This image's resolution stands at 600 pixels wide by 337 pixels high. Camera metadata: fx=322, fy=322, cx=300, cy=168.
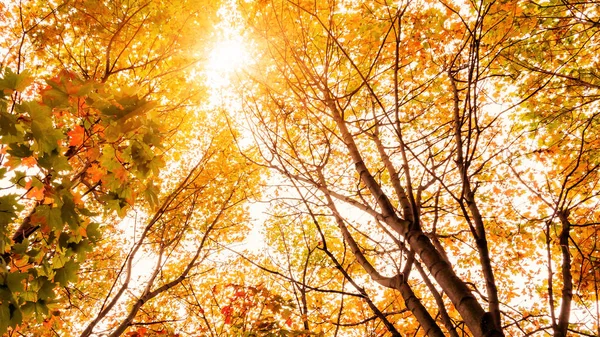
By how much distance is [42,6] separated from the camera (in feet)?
13.6

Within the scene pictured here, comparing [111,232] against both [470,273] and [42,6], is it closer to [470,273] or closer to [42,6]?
[42,6]

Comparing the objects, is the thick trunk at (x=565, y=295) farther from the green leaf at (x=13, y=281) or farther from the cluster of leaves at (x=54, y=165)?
the green leaf at (x=13, y=281)

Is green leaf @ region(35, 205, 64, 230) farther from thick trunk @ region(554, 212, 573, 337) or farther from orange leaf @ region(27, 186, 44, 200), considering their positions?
thick trunk @ region(554, 212, 573, 337)

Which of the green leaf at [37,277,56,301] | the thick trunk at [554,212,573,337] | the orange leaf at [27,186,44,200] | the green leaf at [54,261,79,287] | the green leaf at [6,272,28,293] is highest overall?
the orange leaf at [27,186,44,200]

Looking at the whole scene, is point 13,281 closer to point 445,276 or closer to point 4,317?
point 4,317

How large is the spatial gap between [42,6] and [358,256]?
501 cm

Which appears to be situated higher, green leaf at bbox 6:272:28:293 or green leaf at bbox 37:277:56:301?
green leaf at bbox 37:277:56:301

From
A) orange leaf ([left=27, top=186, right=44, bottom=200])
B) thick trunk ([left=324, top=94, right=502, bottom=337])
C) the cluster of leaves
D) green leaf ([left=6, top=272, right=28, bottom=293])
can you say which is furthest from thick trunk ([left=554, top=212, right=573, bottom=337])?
orange leaf ([left=27, top=186, right=44, bottom=200])

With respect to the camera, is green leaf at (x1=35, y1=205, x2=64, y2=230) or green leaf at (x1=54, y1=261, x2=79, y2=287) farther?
green leaf at (x1=54, y1=261, x2=79, y2=287)

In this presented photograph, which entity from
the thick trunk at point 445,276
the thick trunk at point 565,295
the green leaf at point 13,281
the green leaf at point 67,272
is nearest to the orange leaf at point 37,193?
the green leaf at point 13,281

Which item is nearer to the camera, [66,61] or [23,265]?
[23,265]

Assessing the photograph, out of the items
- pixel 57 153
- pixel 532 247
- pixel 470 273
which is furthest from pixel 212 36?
pixel 470 273

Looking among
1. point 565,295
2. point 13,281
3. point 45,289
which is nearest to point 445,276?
point 565,295

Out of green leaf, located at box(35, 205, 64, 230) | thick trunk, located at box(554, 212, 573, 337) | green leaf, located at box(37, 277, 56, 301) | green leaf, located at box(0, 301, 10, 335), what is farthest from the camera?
green leaf, located at box(37, 277, 56, 301)
